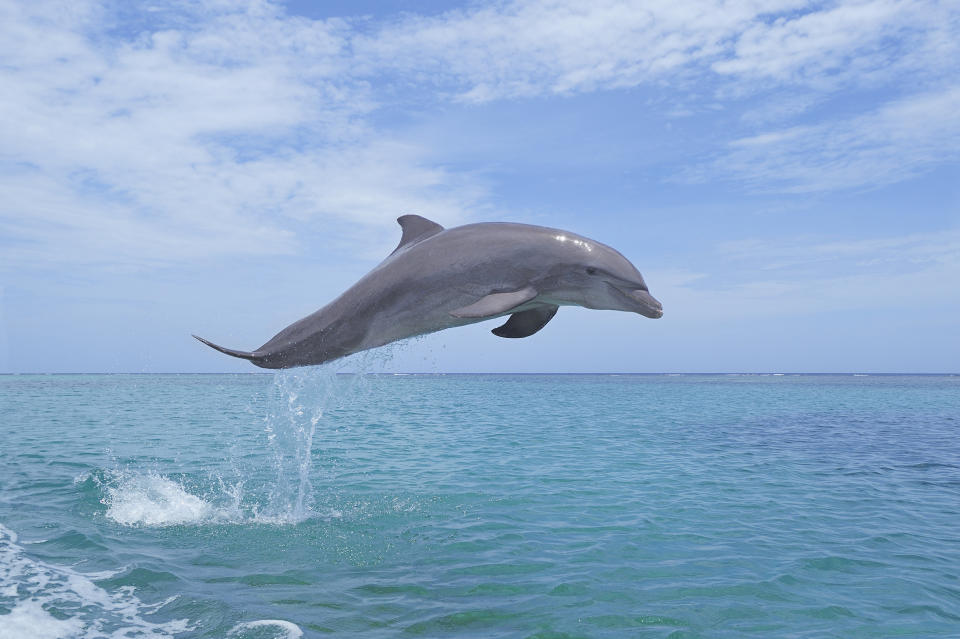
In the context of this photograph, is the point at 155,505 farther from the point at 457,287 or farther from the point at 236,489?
the point at 457,287

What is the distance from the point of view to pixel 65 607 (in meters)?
7.75

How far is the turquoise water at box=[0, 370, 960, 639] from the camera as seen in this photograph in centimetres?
767

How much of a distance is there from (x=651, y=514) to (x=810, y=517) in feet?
9.85

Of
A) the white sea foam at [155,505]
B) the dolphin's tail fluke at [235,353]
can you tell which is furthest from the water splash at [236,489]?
the dolphin's tail fluke at [235,353]

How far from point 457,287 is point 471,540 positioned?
19.9 ft

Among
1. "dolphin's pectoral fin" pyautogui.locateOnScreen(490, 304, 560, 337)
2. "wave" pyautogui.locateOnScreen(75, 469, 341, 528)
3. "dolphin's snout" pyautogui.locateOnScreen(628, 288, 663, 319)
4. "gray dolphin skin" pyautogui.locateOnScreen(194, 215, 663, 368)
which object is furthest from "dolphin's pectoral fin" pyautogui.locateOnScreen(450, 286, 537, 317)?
"wave" pyautogui.locateOnScreen(75, 469, 341, 528)

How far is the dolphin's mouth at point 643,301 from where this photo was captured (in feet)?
20.3

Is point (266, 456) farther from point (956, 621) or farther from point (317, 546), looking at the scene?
point (956, 621)

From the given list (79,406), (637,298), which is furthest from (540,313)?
(79,406)

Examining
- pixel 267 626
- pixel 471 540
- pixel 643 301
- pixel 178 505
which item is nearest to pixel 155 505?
pixel 178 505

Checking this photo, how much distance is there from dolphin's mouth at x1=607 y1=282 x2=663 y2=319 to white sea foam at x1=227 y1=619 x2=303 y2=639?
4.82 meters

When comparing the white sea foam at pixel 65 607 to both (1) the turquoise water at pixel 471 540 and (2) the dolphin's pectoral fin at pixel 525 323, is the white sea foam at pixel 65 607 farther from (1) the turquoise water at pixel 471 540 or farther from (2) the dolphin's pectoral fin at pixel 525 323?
(2) the dolphin's pectoral fin at pixel 525 323

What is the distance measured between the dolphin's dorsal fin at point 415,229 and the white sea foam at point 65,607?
4800mm

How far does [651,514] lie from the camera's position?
1262cm
